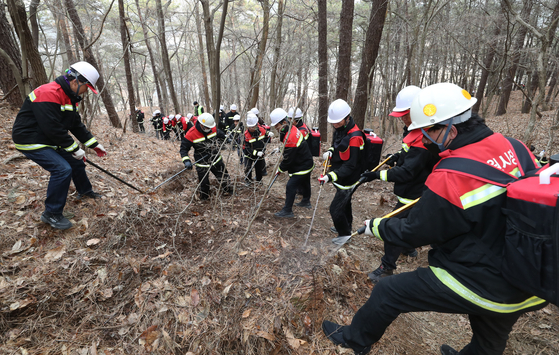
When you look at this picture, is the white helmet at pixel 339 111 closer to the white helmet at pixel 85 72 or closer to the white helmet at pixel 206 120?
the white helmet at pixel 206 120

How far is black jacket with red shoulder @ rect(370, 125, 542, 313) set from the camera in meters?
1.66

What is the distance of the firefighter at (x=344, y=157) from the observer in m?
4.14

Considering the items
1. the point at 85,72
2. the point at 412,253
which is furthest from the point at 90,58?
the point at 412,253

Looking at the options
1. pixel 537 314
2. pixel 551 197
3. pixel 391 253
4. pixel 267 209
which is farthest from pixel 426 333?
pixel 267 209

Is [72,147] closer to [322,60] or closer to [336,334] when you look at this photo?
[336,334]

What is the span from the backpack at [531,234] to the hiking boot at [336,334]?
1.41 metres

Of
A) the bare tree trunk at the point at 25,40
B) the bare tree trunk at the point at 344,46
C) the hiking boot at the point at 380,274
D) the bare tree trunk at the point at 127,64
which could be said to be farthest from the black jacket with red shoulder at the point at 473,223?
the bare tree trunk at the point at 127,64

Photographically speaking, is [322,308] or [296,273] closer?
[322,308]

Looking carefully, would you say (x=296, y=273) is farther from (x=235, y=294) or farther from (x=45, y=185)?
(x=45, y=185)

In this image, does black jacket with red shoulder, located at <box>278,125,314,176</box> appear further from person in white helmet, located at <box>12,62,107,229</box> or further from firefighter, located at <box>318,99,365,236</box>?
person in white helmet, located at <box>12,62,107,229</box>

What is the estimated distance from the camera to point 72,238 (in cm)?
349

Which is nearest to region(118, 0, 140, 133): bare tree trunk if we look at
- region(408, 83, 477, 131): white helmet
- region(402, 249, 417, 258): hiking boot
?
region(408, 83, 477, 131): white helmet

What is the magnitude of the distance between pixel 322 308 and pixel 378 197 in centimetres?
465

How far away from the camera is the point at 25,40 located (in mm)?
4738
